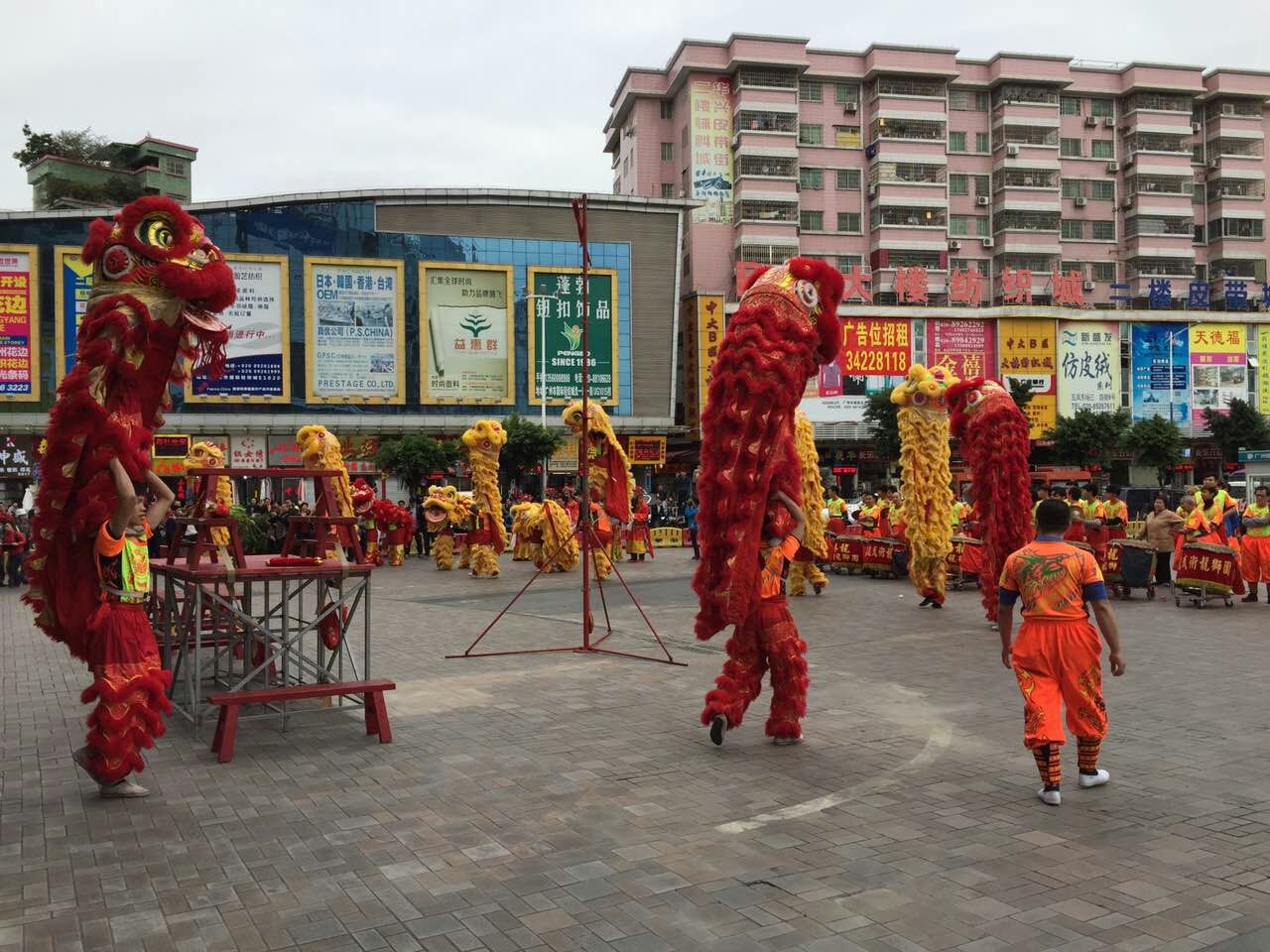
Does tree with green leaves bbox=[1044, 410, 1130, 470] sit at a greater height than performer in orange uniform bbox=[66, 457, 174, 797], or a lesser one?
greater

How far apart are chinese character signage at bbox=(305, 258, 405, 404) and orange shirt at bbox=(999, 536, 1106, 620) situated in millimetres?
35433

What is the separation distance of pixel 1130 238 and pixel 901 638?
163 feet

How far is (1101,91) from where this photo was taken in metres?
53.9

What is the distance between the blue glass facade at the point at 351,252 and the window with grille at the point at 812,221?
12915 millimetres

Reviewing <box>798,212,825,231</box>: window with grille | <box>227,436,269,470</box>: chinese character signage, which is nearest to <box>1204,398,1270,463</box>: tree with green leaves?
<box>798,212,825,231</box>: window with grille

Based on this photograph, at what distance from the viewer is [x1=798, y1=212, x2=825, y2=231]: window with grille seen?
5088cm

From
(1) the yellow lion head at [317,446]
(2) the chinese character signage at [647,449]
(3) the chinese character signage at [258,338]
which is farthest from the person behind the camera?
(2) the chinese character signage at [647,449]

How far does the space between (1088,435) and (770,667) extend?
38.8m

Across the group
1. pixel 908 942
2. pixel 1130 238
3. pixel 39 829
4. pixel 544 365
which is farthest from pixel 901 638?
pixel 1130 238

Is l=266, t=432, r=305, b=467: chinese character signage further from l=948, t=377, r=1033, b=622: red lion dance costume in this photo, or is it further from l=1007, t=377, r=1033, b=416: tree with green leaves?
l=948, t=377, r=1033, b=622: red lion dance costume

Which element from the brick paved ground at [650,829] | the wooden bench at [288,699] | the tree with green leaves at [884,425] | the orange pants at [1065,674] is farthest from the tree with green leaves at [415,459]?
the orange pants at [1065,674]

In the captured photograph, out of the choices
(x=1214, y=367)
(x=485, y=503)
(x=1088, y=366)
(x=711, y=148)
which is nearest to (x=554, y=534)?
(x=485, y=503)

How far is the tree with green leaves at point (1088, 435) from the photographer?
136 ft

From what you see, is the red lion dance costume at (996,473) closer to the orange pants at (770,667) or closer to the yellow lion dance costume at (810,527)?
the yellow lion dance costume at (810,527)
